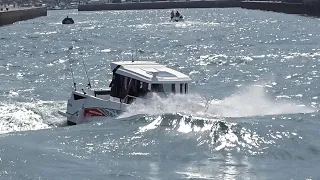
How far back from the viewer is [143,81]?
28281 mm

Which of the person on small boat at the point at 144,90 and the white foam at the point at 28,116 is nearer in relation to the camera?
the person on small boat at the point at 144,90

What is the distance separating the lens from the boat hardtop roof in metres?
28.0

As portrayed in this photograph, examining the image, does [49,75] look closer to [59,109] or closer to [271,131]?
[59,109]

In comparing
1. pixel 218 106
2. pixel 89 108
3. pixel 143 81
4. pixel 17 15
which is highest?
pixel 143 81

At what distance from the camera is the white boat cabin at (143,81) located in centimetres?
2790

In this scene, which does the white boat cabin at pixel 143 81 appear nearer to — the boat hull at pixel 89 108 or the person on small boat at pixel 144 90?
the person on small boat at pixel 144 90

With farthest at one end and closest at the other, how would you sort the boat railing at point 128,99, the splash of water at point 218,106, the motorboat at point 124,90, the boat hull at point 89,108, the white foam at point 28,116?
the white foam at point 28,116
the boat railing at point 128,99
the boat hull at point 89,108
the motorboat at point 124,90
the splash of water at point 218,106

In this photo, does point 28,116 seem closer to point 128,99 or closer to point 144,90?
point 128,99

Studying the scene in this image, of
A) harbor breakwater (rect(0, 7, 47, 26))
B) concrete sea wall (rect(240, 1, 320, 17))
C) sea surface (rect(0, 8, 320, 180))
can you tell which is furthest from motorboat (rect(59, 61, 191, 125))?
concrete sea wall (rect(240, 1, 320, 17))

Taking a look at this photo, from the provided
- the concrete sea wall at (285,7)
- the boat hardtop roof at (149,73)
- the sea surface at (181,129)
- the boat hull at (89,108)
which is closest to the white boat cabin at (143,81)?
the boat hardtop roof at (149,73)

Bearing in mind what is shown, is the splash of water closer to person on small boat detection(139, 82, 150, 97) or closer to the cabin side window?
the cabin side window

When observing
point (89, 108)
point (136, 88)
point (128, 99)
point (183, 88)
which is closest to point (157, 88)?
point (183, 88)

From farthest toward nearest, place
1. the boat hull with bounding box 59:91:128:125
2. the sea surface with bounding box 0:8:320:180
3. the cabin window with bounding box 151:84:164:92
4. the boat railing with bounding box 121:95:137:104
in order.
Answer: the boat railing with bounding box 121:95:137:104, the boat hull with bounding box 59:91:128:125, the cabin window with bounding box 151:84:164:92, the sea surface with bounding box 0:8:320:180

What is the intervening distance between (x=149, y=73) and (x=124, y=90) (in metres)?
1.38
